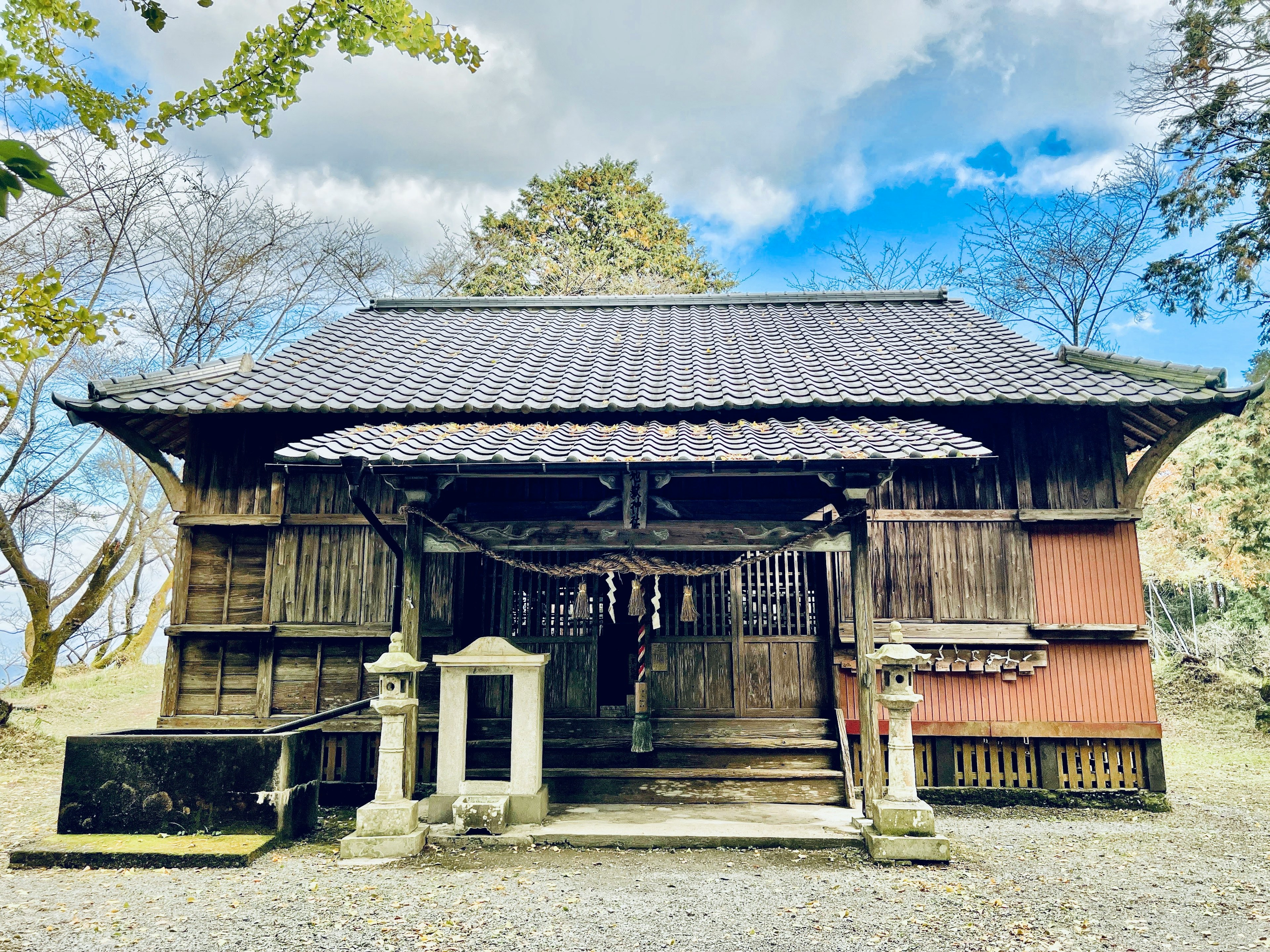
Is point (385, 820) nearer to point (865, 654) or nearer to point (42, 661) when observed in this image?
point (865, 654)

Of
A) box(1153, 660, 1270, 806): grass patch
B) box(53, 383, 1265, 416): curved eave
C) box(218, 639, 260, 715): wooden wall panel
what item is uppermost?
box(53, 383, 1265, 416): curved eave

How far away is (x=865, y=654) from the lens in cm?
660

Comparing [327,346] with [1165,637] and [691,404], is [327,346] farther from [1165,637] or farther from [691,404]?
[1165,637]

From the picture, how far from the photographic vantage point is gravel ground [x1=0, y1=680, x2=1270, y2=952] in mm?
4609

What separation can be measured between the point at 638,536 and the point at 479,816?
2766mm

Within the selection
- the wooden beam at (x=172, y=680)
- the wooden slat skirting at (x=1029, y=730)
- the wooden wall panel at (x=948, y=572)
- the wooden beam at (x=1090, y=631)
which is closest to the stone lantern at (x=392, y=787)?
the wooden beam at (x=172, y=680)

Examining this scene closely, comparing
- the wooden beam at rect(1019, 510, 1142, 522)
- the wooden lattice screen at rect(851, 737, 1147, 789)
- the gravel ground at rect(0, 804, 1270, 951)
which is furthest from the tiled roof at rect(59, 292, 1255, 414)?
the gravel ground at rect(0, 804, 1270, 951)

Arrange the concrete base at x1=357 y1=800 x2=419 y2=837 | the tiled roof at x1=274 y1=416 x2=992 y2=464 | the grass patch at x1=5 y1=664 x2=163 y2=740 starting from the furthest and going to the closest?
the grass patch at x1=5 y1=664 x2=163 y2=740
the tiled roof at x1=274 y1=416 x2=992 y2=464
the concrete base at x1=357 y1=800 x2=419 y2=837

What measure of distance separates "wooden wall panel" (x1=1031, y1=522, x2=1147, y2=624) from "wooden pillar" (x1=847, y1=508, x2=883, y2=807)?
8.66ft

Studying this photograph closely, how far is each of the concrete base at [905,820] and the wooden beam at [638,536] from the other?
7.01 ft

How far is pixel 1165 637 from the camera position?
1862cm

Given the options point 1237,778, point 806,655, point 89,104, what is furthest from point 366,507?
point 1237,778

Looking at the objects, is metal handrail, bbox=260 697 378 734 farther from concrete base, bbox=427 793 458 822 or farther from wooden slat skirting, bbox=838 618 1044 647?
wooden slat skirting, bbox=838 618 1044 647

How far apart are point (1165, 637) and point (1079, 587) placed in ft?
44.7
